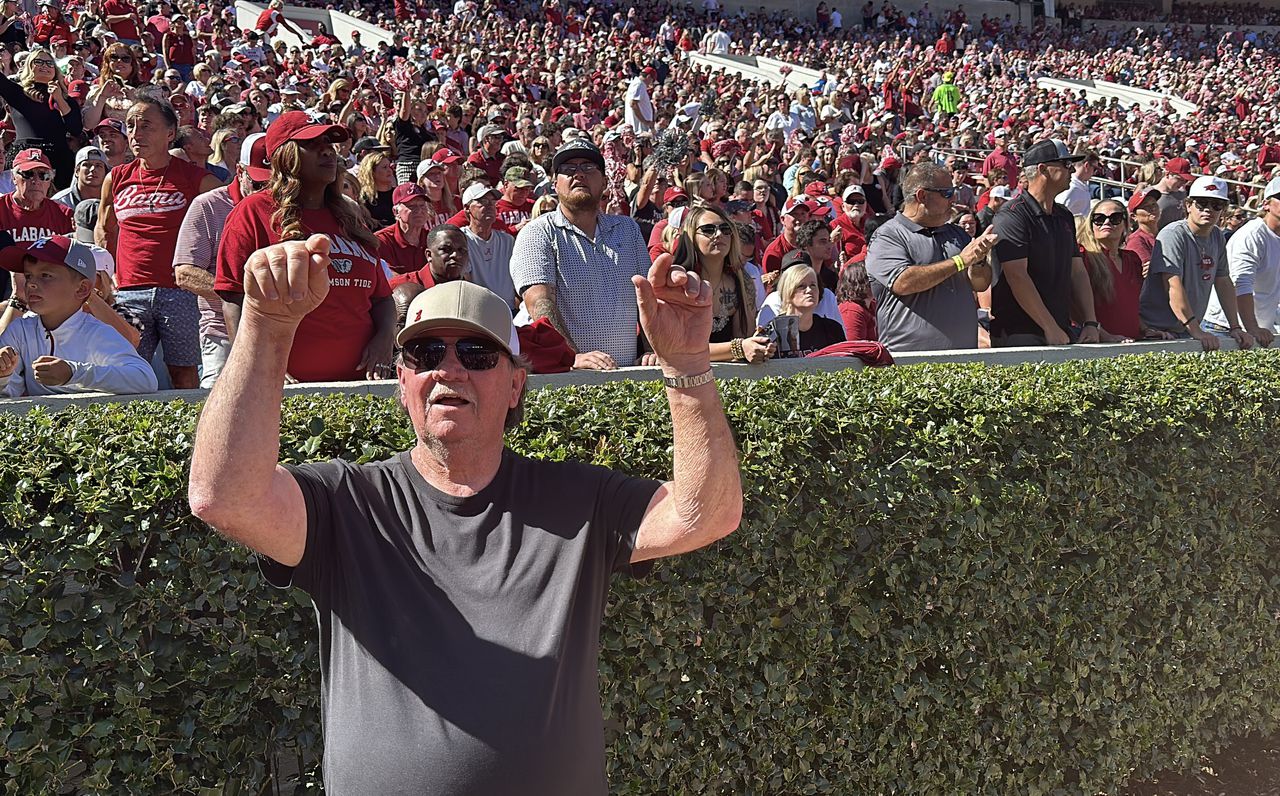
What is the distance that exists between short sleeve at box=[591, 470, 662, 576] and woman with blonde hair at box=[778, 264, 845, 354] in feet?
12.6

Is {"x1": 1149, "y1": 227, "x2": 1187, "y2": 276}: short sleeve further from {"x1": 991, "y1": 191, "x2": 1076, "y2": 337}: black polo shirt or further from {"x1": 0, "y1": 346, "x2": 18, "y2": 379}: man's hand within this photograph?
{"x1": 0, "y1": 346, "x2": 18, "y2": 379}: man's hand

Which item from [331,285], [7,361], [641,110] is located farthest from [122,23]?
[7,361]

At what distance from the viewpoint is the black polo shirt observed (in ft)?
22.0

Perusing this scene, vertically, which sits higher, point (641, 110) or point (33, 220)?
point (33, 220)

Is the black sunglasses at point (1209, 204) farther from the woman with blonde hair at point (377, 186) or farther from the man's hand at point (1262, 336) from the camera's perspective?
the woman with blonde hair at point (377, 186)

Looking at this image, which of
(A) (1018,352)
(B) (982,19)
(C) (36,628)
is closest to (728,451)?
(C) (36,628)

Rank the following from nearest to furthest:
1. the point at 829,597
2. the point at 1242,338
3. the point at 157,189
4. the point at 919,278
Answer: the point at 829,597 → the point at 919,278 → the point at 157,189 → the point at 1242,338

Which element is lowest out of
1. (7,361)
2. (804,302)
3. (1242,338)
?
(1242,338)

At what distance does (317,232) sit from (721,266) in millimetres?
1931

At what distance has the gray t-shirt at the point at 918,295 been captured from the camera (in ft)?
20.7

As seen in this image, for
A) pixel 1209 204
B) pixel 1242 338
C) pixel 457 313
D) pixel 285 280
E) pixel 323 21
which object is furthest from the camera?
pixel 323 21

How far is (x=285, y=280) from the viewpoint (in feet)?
6.82

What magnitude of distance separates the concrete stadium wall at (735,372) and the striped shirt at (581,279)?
42cm

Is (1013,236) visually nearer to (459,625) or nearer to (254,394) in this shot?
(459,625)
